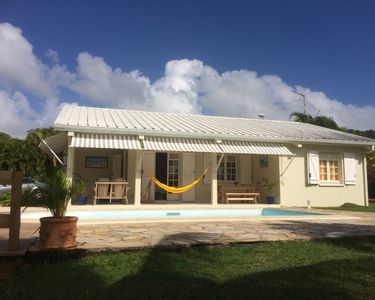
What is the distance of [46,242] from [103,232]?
2.40m

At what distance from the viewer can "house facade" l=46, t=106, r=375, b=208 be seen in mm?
14891

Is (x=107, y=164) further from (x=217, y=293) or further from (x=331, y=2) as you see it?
(x=217, y=293)

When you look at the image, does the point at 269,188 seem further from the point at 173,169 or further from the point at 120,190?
the point at 120,190

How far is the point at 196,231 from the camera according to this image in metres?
8.77

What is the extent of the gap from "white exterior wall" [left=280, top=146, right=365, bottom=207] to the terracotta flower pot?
12.7m

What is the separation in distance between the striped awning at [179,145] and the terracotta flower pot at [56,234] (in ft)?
27.2

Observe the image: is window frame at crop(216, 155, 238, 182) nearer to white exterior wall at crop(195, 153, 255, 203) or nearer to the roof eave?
white exterior wall at crop(195, 153, 255, 203)

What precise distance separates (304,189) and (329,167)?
2084 millimetres

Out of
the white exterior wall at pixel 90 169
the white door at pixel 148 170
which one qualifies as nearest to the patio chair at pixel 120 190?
the white door at pixel 148 170

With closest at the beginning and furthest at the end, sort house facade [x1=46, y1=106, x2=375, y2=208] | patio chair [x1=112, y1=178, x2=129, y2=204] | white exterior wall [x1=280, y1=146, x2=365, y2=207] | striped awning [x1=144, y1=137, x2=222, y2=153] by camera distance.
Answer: striped awning [x1=144, y1=137, x2=222, y2=153] < house facade [x1=46, y1=106, x2=375, y2=208] < patio chair [x1=112, y1=178, x2=129, y2=204] < white exterior wall [x1=280, y1=146, x2=365, y2=207]

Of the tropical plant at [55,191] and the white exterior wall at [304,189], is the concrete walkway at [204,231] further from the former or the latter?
the white exterior wall at [304,189]

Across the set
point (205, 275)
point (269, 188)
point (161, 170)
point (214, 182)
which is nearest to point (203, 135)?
point (214, 182)

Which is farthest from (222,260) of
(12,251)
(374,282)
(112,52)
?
(112,52)

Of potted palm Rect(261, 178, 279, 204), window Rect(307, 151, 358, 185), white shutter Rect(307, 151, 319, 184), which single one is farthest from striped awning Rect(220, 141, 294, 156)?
window Rect(307, 151, 358, 185)
